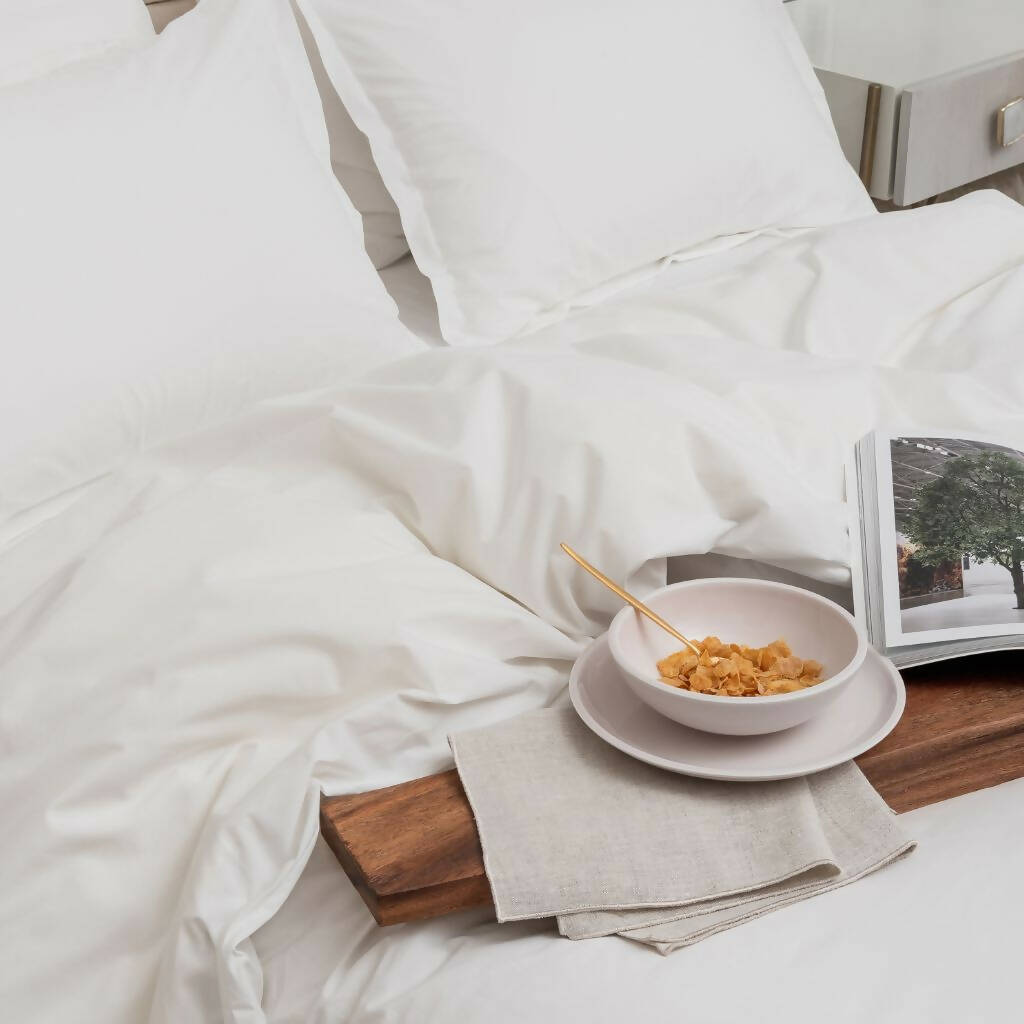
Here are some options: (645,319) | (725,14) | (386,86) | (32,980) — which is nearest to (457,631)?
(32,980)

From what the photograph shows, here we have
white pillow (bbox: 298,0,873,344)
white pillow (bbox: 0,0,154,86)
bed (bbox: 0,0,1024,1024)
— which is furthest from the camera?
white pillow (bbox: 298,0,873,344)

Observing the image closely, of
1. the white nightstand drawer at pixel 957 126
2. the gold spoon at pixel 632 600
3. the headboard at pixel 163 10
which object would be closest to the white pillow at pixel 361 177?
the headboard at pixel 163 10

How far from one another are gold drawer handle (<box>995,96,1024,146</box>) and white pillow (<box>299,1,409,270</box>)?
120 centimetres

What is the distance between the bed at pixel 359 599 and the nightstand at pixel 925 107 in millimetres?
914

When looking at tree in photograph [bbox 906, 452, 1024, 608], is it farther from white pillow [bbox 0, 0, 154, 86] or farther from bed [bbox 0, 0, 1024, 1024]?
white pillow [bbox 0, 0, 154, 86]

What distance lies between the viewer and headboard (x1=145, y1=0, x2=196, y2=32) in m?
1.67

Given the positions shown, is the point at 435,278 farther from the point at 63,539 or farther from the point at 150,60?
the point at 63,539

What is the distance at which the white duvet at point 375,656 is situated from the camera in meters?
0.72

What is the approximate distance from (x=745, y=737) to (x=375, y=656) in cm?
26

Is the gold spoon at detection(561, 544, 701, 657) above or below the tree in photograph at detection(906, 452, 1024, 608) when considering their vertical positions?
above

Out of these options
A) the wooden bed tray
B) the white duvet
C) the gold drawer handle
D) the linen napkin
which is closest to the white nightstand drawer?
the gold drawer handle

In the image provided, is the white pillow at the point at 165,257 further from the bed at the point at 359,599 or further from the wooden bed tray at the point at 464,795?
the wooden bed tray at the point at 464,795

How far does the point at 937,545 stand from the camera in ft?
3.15

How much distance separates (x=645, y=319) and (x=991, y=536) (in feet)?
1.75
